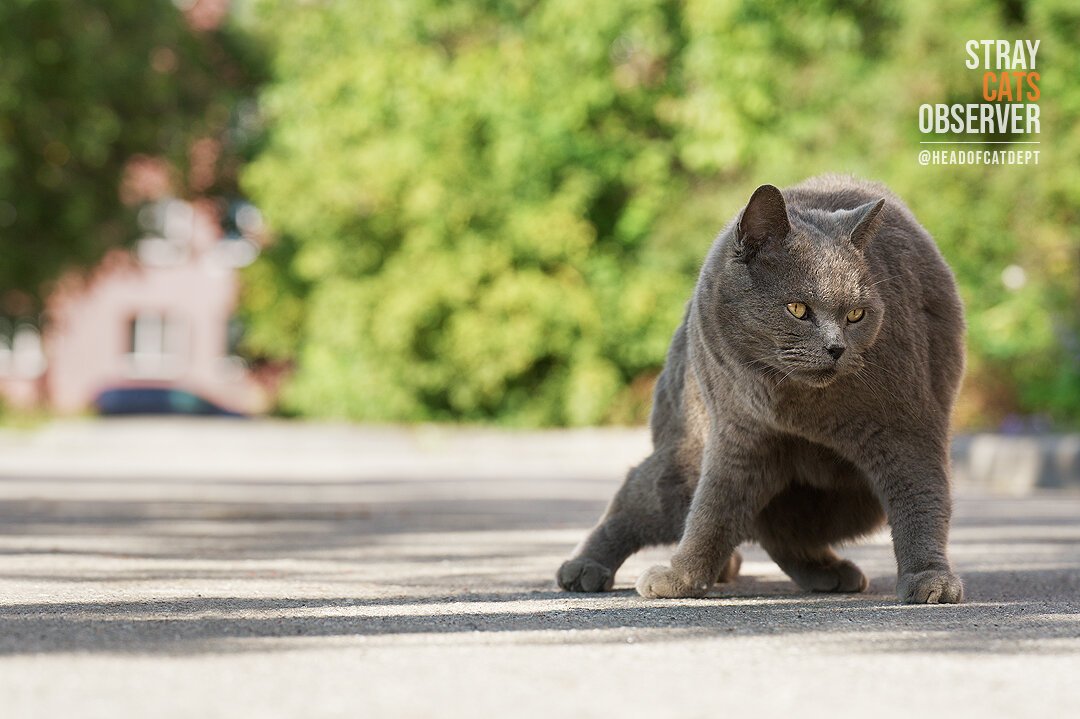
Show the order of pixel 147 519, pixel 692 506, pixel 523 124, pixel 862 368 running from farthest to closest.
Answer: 1. pixel 523 124
2. pixel 147 519
3. pixel 692 506
4. pixel 862 368

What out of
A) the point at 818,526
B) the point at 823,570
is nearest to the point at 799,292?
the point at 818,526

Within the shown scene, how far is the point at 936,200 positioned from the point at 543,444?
18.8ft

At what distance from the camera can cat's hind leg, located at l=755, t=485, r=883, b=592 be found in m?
5.57

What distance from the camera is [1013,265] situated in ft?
64.3

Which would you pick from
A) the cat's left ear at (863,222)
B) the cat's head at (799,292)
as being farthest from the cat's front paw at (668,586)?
the cat's left ear at (863,222)

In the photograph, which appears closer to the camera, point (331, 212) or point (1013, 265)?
point (1013, 265)

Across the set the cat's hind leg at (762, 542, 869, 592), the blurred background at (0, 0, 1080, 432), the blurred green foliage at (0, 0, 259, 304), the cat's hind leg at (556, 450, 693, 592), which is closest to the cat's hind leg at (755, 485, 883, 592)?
the cat's hind leg at (762, 542, 869, 592)

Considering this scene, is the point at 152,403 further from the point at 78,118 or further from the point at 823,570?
the point at 823,570

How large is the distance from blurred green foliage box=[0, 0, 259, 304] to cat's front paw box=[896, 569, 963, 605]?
20408 mm

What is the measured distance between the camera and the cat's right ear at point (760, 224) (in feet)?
16.7

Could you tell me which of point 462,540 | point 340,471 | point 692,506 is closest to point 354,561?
point 462,540

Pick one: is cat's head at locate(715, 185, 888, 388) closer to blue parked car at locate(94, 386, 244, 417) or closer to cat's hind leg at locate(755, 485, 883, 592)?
cat's hind leg at locate(755, 485, 883, 592)

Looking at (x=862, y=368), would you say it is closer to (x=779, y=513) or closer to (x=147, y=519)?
(x=779, y=513)

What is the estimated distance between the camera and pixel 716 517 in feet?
17.6
